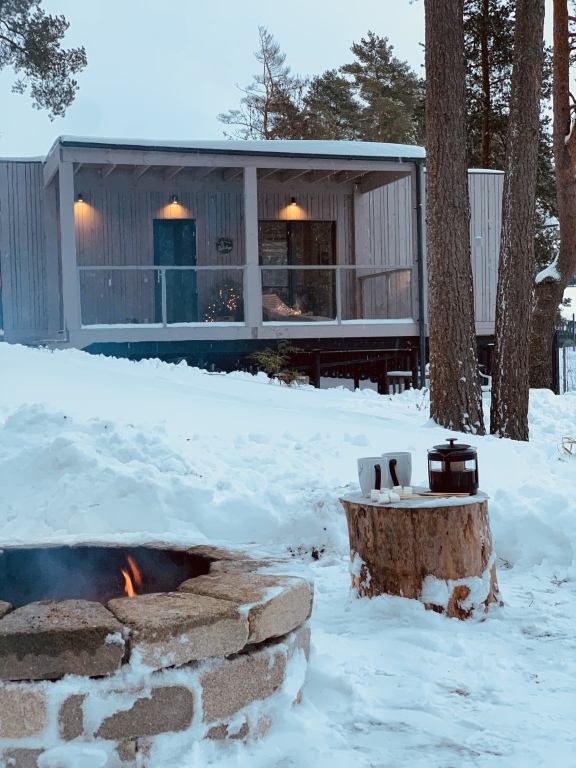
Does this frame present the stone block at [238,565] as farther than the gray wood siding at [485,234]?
No

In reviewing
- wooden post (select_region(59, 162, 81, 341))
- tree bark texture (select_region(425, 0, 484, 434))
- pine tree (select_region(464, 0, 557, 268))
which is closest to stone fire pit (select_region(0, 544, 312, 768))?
tree bark texture (select_region(425, 0, 484, 434))

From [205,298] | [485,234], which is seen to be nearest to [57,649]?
[205,298]

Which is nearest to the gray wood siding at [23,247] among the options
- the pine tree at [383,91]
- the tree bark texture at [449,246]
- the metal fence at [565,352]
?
the tree bark texture at [449,246]

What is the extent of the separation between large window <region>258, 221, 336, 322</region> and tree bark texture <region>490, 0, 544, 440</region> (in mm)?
4629

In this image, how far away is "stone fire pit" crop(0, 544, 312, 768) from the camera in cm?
249

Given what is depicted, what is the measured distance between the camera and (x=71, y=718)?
8.25 feet

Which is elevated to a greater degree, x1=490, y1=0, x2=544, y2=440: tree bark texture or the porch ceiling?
the porch ceiling

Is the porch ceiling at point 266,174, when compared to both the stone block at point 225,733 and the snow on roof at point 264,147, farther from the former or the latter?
the stone block at point 225,733

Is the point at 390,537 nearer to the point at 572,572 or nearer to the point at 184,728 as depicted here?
the point at 572,572

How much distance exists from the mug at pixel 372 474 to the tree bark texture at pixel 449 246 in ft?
14.7

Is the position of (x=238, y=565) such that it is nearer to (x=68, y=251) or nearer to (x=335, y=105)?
(x=68, y=251)

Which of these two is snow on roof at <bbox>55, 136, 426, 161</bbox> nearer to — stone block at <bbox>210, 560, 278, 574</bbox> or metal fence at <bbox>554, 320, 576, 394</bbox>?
metal fence at <bbox>554, 320, 576, 394</bbox>

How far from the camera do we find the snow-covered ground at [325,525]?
278cm

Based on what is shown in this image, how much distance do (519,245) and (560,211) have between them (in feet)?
22.8
